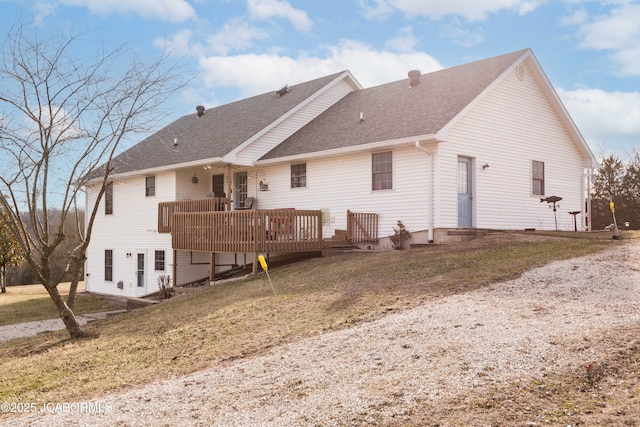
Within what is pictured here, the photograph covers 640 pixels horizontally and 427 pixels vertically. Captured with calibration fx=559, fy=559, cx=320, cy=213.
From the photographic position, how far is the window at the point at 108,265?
25.5 metres

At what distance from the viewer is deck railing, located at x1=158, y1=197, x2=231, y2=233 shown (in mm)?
18906

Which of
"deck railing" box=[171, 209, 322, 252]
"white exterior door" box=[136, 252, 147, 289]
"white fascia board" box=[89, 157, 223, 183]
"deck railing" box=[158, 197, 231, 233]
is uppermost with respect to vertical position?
"white fascia board" box=[89, 157, 223, 183]

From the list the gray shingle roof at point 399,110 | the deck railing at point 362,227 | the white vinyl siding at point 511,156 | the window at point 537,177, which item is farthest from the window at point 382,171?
the window at point 537,177

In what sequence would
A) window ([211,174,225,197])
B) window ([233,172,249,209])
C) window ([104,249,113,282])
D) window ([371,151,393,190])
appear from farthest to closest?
window ([104,249,113,282]) < window ([211,174,225,197]) < window ([233,172,249,209]) < window ([371,151,393,190])

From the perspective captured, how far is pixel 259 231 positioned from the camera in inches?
628

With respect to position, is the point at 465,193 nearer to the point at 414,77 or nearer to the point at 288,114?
the point at 414,77

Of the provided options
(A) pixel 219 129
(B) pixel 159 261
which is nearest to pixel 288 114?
(A) pixel 219 129

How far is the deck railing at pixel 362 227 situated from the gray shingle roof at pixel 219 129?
5155mm

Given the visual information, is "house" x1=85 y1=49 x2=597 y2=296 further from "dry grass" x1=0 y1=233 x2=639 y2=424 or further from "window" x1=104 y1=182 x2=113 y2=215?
"dry grass" x1=0 y1=233 x2=639 y2=424

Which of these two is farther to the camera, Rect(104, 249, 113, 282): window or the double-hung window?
Rect(104, 249, 113, 282): window

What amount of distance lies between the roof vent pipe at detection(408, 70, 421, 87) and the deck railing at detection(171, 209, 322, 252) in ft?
22.2

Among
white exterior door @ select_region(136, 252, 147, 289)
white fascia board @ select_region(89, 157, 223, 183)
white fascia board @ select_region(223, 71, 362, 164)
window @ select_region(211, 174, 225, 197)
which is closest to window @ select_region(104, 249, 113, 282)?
white exterior door @ select_region(136, 252, 147, 289)

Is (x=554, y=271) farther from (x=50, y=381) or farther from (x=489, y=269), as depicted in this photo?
(x=50, y=381)

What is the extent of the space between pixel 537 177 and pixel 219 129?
12.4 meters
